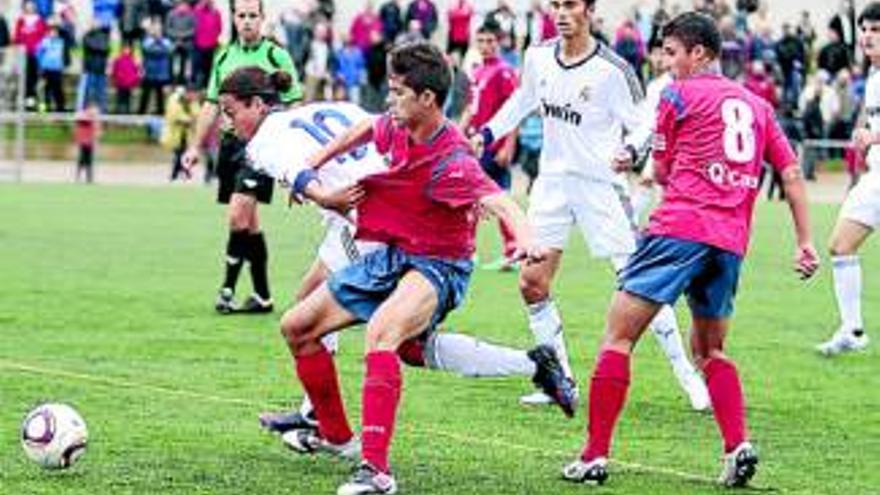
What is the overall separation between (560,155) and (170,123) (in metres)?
29.7

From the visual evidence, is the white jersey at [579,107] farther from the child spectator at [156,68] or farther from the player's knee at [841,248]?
the child spectator at [156,68]

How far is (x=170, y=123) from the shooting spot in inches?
1688

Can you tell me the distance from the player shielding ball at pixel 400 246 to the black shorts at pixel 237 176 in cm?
691

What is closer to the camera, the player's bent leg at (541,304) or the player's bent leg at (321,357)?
the player's bent leg at (321,357)

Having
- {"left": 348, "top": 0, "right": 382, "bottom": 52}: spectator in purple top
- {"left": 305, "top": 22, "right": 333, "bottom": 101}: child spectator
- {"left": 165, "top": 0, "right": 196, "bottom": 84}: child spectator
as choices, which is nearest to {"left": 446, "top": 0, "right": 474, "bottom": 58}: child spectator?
{"left": 348, "top": 0, "right": 382, "bottom": 52}: spectator in purple top

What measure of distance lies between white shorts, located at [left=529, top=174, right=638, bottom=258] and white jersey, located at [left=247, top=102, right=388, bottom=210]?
8.50 ft

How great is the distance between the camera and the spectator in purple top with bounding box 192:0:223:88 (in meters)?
45.3

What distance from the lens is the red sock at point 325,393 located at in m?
10.7

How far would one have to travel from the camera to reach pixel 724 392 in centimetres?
1079

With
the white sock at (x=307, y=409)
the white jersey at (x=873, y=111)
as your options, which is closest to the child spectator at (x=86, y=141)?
the white jersey at (x=873, y=111)

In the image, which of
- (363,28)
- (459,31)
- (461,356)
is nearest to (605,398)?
(461,356)

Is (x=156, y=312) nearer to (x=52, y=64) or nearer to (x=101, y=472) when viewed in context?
(x=101, y=472)

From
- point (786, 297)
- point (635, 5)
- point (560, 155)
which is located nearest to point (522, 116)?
point (560, 155)

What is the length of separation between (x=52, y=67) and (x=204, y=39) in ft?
10.1
